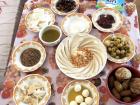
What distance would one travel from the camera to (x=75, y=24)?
4.56 feet

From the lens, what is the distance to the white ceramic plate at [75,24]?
4.43ft

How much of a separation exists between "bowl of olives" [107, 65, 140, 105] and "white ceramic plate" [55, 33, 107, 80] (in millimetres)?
113

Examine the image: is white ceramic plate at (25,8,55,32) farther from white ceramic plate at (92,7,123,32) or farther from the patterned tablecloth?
white ceramic plate at (92,7,123,32)

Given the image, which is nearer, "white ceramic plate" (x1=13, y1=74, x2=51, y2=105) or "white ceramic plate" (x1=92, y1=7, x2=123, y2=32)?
"white ceramic plate" (x1=13, y1=74, x2=51, y2=105)

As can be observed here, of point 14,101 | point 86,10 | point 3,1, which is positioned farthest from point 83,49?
point 3,1

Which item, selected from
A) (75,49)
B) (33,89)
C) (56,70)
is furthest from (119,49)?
(33,89)

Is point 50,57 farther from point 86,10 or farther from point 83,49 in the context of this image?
point 86,10

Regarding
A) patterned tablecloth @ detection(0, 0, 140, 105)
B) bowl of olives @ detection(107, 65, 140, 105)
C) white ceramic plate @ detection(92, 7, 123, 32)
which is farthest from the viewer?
white ceramic plate @ detection(92, 7, 123, 32)

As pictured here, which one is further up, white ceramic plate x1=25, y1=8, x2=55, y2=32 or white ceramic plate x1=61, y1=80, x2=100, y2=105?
white ceramic plate x1=25, y1=8, x2=55, y2=32

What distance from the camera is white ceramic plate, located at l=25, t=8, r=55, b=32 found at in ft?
4.54

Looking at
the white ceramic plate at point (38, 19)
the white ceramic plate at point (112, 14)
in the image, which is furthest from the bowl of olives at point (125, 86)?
the white ceramic plate at point (38, 19)

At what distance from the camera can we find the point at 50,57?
1298 mm

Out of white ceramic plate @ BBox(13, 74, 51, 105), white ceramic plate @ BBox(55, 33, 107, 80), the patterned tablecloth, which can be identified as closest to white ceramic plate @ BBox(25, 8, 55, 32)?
the patterned tablecloth

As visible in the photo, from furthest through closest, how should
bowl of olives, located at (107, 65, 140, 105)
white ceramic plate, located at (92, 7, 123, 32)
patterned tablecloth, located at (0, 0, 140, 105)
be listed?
white ceramic plate, located at (92, 7, 123, 32) < patterned tablecloth, located at (0, 0, 140, 105) < bowl of olives, located at (107, 65, 140, 105)
